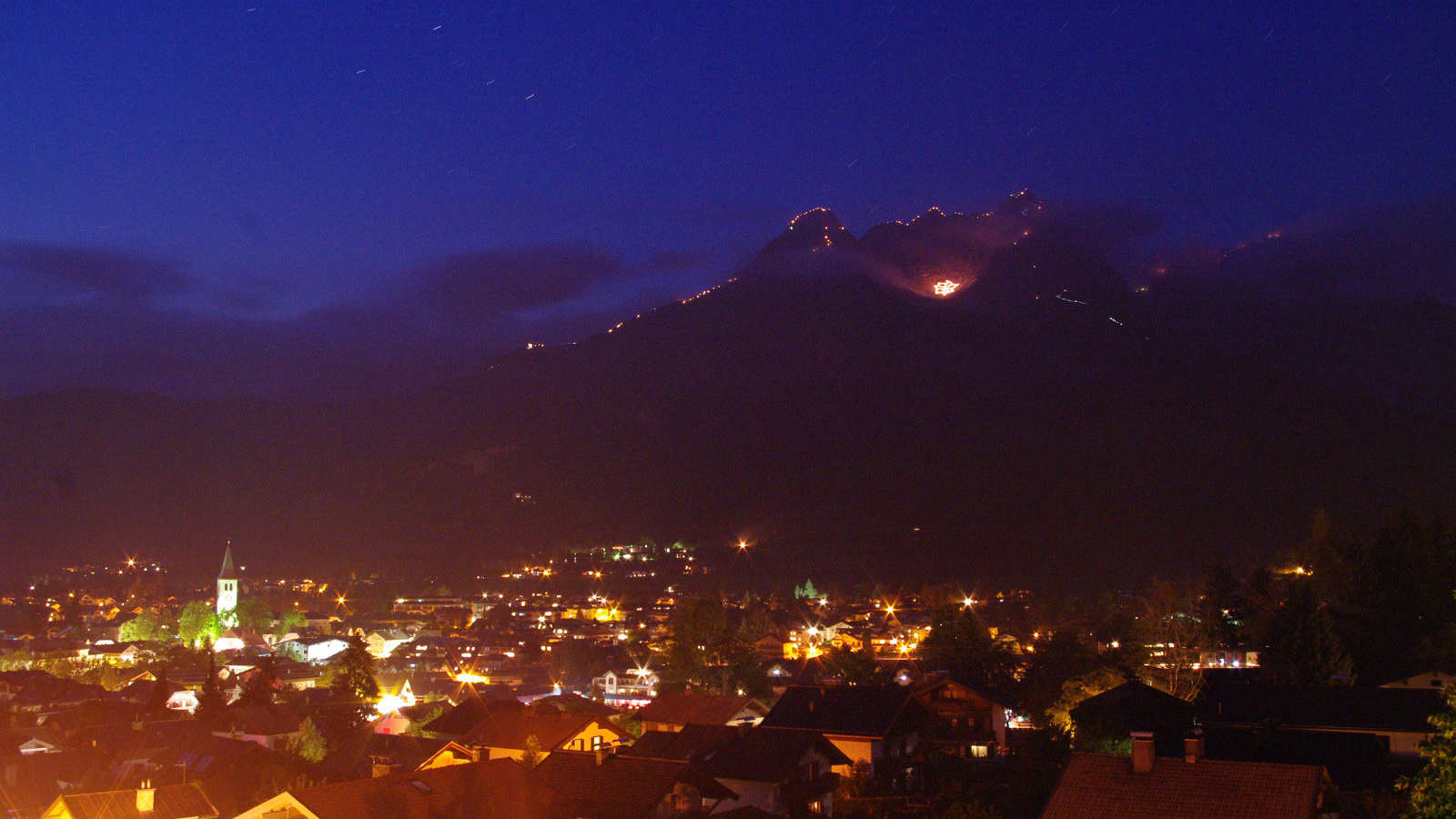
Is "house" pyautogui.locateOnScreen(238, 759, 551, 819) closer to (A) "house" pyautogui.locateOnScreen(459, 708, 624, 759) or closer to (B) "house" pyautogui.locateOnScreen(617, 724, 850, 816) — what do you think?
(B) "house" pyautogui.locateOnScreen(617, 724, 850, 816)

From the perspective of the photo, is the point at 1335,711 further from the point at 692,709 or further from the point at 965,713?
the point at 692,709

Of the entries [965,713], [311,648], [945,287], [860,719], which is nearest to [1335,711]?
[965,713]

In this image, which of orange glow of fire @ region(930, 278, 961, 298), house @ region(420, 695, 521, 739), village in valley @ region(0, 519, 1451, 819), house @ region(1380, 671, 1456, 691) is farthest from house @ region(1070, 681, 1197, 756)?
orange glow of fire @ region(930, 278, 961, 298)

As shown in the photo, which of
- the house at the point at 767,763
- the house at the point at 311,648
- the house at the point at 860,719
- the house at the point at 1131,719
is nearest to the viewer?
the house at the point at 1131,719

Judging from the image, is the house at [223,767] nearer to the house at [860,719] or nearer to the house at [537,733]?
the house at [537,733]

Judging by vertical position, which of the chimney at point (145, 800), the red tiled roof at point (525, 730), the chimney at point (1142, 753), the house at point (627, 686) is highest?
the chimney at point (1142, 753)

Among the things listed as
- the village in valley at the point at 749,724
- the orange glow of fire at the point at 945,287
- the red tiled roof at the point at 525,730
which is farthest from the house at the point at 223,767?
the orange glow of fire at the point at 945,287
